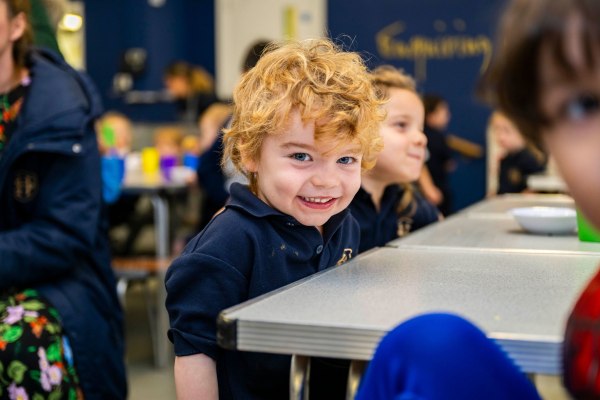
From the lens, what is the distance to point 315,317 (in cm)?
89

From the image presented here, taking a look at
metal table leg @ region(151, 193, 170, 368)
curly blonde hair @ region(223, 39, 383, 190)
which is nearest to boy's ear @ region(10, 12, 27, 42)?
curly blonde hair @ region(223, 39, 383, 190)

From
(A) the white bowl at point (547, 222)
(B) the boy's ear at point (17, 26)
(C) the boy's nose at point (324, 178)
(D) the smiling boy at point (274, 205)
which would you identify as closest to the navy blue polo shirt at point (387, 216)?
(A) the white bowl at point (547, 222)

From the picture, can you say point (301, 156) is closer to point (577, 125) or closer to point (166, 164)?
point (577, 125)

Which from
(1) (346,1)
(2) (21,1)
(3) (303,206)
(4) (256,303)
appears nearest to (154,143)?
(1) (346,1)

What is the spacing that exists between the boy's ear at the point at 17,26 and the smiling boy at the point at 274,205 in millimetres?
744

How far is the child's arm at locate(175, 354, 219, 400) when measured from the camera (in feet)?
4.04

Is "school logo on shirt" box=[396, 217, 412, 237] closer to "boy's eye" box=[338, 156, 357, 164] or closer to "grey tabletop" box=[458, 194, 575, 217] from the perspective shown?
"grey tabletop" box=[458, 194, 575, 217]

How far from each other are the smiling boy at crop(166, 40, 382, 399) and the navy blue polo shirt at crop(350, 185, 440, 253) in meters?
0.42

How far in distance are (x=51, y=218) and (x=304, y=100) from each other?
2.54 ft

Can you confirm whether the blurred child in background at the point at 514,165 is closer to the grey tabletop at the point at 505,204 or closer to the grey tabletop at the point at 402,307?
the grey tabletop at the point at 505,204

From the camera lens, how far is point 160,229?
4.03 metres

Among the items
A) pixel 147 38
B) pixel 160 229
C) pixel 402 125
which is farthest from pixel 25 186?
pixel 147 38

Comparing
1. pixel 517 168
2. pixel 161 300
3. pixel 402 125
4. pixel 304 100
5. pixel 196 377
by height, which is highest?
pixel 304 100

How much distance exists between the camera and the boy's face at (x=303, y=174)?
1.37 m
